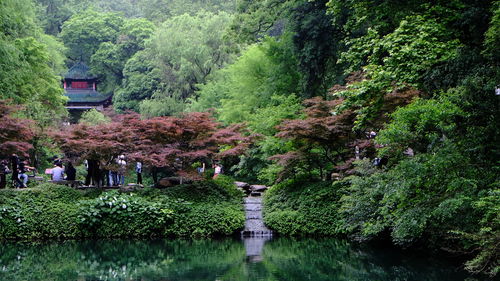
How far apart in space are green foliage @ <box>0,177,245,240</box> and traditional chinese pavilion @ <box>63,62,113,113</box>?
30.4 m

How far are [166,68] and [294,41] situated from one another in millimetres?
15611

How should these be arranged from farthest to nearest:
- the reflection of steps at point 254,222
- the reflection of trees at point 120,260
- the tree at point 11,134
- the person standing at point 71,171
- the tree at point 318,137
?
the person standing at point 71,171
the reflection of steps at point 254,222
the tree at point 11,134
the tree at point 318,137
the reflection of trees at point 120,260

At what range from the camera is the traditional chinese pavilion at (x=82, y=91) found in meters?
43.8

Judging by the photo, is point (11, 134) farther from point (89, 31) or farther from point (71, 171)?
point (89, 31)

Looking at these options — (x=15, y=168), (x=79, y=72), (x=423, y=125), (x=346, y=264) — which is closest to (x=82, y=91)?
(x=79, y=72)

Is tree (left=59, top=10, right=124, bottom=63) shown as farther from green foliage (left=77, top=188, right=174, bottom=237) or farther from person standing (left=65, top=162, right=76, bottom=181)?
green foliage (left=77, top=188, right=174, bottom=237)

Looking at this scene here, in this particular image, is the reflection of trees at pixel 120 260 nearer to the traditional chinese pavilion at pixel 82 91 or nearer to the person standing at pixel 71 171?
the person standing at pixel 71 171

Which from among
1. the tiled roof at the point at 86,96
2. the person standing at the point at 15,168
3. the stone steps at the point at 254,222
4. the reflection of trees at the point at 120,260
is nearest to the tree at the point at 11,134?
the person standing at the point at 15,168

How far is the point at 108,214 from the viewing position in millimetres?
13836

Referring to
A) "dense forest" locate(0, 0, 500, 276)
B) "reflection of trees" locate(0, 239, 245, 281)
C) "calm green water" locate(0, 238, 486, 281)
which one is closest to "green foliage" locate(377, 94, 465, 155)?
"dense forest" locate(0, 0, 500, 276)

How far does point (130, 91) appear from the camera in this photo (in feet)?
117

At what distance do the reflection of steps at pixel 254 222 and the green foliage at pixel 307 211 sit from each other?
0.72 ft

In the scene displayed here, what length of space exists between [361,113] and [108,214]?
22.5 ft

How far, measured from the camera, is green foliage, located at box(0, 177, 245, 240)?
13.6 m
